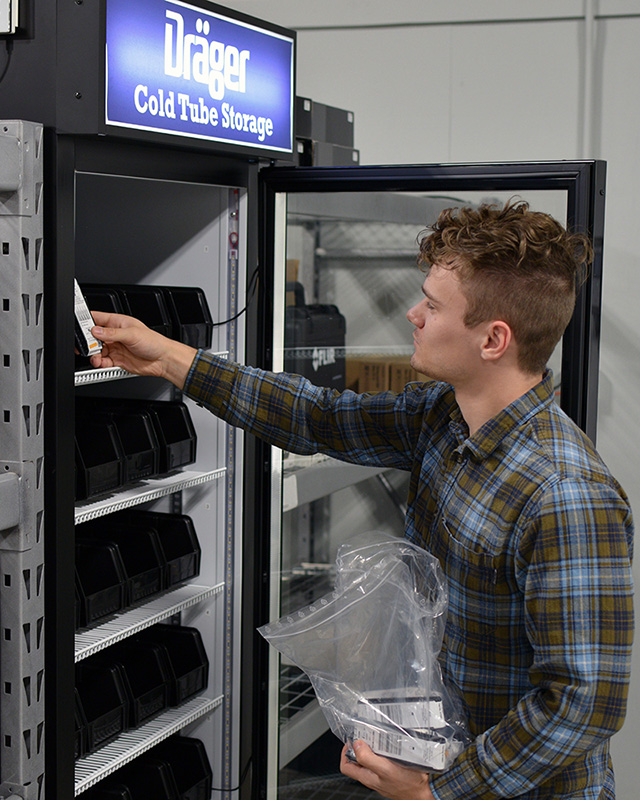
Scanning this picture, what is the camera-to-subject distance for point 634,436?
3.74 meters

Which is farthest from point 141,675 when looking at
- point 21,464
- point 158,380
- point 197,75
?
point 197,75

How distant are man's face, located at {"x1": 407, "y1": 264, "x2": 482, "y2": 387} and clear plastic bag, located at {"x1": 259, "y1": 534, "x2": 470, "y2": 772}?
313 millimetres

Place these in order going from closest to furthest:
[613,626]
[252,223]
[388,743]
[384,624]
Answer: [613,626] → [388,743] → [384,624] → [252,223]

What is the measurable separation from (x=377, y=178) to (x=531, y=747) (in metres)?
1.26

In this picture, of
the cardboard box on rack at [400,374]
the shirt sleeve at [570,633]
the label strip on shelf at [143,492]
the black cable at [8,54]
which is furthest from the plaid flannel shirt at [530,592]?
the cardboard box on rack at [400,374]

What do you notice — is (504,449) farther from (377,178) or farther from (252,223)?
(252,223)

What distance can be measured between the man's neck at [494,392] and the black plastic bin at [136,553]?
0.99 meters

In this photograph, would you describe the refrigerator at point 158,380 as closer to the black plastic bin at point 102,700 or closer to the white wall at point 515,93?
the black plastic bin at point 102,700

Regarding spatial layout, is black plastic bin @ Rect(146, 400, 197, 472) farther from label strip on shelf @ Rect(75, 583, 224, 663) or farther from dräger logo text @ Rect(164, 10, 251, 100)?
dräger logo text @ Rect(164, 10, 251, 100)

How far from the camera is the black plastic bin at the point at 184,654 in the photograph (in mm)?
2439

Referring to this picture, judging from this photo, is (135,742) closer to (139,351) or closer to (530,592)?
(139,351)

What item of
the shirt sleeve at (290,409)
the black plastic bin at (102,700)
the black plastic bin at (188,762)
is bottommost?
the black plastic bin at (188,762)

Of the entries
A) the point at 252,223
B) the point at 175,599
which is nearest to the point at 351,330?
the point at 252,223

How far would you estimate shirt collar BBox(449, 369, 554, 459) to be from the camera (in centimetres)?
158
